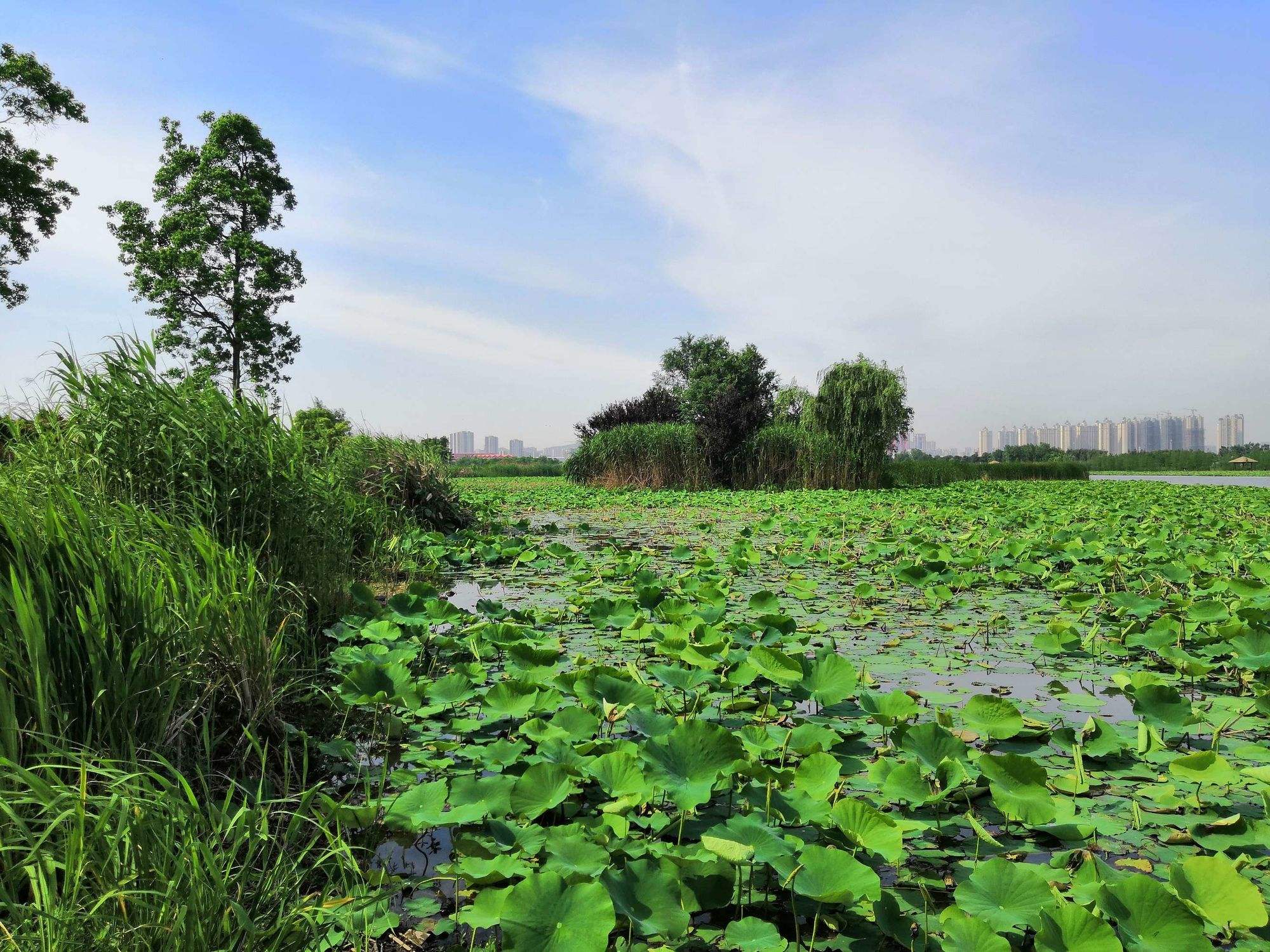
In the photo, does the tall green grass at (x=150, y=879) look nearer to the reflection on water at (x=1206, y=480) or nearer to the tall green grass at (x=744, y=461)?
the tall green grass at (x=744, y=461)

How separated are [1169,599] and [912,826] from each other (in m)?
2.91

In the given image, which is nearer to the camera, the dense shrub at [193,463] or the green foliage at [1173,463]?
the dense shrub at [193,463]

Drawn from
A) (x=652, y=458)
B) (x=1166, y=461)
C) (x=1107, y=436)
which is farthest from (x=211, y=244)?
(x=1107, y=436)

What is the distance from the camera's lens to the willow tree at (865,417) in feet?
51.6

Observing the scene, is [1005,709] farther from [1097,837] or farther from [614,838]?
[614,838]

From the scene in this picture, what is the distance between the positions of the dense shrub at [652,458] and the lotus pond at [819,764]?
38.8ft

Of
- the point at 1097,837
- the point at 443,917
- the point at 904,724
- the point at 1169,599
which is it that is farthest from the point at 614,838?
the point at 1169,599

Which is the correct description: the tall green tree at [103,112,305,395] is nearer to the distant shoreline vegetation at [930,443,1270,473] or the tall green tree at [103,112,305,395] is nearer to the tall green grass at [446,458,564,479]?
the tall green grass at [446,458,564,479]

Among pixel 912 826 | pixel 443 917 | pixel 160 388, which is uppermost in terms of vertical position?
pixel 160 388

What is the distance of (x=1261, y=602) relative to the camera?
3.21 m

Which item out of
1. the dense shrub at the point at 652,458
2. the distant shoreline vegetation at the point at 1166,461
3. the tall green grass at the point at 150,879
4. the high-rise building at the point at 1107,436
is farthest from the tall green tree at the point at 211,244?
the high-rise building at the point at 1107,436

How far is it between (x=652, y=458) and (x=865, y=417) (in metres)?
5.14

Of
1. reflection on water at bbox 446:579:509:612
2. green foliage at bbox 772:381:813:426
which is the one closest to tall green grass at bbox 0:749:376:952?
reflection on water at bbox 446:579:509:612

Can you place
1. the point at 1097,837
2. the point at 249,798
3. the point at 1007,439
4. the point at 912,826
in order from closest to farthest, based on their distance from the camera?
1. the point at 912,826
2. the point at 1097,837
3. the point at 249,798
4. the point at 1007,439
